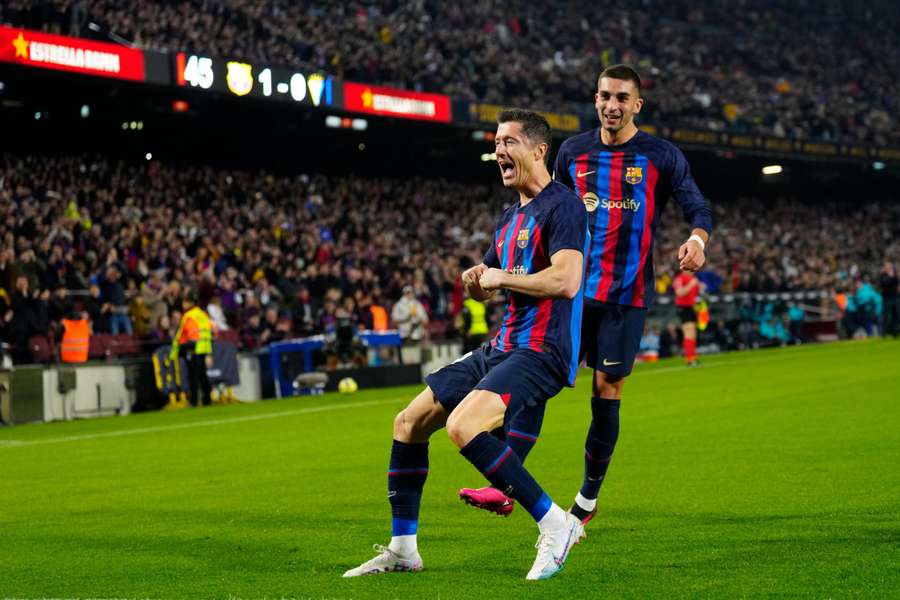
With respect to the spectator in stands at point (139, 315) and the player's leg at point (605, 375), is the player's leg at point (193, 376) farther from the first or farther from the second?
the player's leg at point (605, 375)

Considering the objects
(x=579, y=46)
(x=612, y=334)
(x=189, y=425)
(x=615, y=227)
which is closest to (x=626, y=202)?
(x=615, y=227)

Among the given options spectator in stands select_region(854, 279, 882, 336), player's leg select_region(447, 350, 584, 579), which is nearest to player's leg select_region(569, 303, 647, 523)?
player's leg select_region(447, 350, 584, 579)

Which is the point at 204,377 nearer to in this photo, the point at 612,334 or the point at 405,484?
the point at 612,334

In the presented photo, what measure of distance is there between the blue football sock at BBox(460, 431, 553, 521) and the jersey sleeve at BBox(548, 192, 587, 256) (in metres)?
0.88

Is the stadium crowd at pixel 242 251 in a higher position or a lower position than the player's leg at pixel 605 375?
higher

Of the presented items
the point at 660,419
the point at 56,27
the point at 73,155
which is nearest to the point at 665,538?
the point at 660,419

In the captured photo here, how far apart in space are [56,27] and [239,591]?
73.9 ft

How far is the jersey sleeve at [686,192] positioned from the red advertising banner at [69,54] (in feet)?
63.7

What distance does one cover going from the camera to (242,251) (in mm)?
27719

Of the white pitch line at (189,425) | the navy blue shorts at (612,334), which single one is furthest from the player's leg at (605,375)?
the white pitch line at (189,425)

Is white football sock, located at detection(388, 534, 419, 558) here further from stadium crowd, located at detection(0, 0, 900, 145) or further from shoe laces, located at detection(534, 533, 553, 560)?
stadium crowd, located at detection(0, 0, 900, 145)

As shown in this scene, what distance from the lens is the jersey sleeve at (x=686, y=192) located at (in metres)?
6.96

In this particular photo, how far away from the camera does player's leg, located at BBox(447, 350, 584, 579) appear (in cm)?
536

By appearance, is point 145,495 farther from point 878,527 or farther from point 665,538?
point 878,527
